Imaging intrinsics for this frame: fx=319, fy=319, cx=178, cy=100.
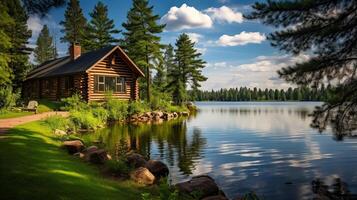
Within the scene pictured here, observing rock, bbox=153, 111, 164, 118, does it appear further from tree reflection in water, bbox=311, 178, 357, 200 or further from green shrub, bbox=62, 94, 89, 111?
tree reflection in water, bbox=311, 178, 357, 200

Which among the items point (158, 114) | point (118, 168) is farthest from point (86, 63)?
point (118, 168)

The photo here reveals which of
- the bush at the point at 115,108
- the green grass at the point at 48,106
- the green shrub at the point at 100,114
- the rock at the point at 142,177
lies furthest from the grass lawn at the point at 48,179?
the green grass at the point at 48,106

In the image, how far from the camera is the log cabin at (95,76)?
3253 cm

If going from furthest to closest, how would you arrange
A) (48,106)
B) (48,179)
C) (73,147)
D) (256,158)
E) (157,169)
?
(48,106), (256,158), (73,147), (157,169), (48,179)

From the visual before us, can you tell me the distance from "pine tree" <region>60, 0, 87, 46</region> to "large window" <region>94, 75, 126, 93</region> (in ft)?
65.5

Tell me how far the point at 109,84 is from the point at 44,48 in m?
57.3

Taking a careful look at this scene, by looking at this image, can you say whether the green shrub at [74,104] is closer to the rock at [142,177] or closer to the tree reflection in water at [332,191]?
the rock at [142,177]

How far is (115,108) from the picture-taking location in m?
30.8

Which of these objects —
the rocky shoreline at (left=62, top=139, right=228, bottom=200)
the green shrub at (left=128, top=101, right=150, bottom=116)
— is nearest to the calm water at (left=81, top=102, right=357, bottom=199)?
the rocky shoreline at (left=62, top=139, right=228, bottom=200)

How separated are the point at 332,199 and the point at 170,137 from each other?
41.8 feet

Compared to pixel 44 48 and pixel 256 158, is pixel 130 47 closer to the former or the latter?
pixel 256 158

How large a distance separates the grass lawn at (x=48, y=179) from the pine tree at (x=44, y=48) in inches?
3065

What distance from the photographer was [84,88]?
3253cm

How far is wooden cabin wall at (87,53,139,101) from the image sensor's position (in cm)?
3256
